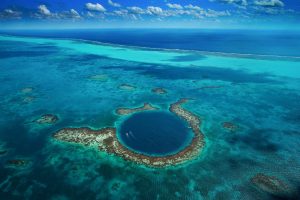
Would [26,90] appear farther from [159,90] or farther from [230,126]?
[230,126]

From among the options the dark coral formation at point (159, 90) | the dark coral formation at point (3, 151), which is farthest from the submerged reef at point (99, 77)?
the dark coral formation at point (3, 151)

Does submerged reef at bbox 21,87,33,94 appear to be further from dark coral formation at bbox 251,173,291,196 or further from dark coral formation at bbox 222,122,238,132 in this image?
dark coral formation at bbox 251,173,291,196

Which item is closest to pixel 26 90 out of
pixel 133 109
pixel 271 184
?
pixel 133 109

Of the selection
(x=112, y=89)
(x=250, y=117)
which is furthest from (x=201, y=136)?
(x=112, y=89)

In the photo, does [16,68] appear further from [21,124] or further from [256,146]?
[256,146]

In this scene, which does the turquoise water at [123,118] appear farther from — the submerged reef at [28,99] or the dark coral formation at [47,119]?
the dark coral formation at [47,119]

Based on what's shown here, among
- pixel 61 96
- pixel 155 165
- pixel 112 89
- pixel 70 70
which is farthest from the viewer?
pixel 70 70

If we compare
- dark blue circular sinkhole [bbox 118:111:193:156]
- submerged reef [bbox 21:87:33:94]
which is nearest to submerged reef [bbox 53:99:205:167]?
dark blue circular sinkhole [bbox 118:111:193:156]
